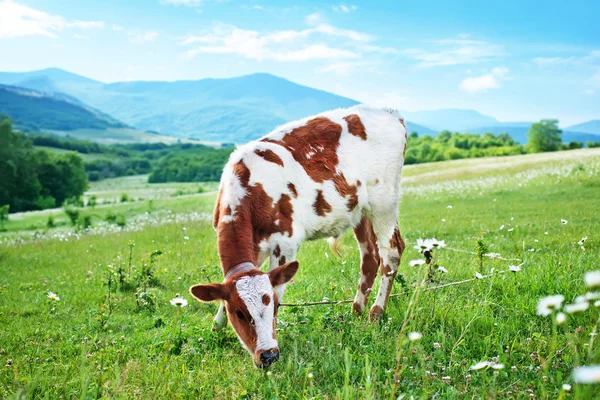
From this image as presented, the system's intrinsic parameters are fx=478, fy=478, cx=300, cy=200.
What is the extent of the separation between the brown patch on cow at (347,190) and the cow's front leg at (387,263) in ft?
2.45

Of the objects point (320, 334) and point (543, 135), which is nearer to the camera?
point (320, 334)

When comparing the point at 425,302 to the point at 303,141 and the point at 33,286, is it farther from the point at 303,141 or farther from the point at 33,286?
the point at 33,286

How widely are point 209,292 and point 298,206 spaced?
1.77 m

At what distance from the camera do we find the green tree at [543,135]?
118 meters

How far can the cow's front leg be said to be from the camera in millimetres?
6703

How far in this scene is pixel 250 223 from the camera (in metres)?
5.88

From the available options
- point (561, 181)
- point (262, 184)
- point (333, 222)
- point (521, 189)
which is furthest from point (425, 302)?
point (561, 181)

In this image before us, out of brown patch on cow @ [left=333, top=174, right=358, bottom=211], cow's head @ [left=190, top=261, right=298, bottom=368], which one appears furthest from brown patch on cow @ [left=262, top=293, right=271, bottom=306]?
brown patch on cow @ [left=333, top=174, right=358, bottom=211]

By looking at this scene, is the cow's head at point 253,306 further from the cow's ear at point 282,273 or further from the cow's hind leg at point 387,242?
the cow's hind leg at point 387,242

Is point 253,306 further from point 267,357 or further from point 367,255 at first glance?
point 367,255

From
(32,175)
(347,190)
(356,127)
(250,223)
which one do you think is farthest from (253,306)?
(32,175)

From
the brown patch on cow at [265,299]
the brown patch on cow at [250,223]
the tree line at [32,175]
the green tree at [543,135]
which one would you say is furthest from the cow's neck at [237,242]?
the green tree at [543,135]

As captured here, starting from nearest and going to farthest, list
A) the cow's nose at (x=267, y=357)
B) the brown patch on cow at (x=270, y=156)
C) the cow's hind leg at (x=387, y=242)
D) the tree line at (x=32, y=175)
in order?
the cow's nose at (x=267, y=357), the brown patch on cow at (x=270, y=156), the cow's hind leg at (x=387, y=242), the tree line at (x=32, y=175)

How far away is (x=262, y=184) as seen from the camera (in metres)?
6.19
